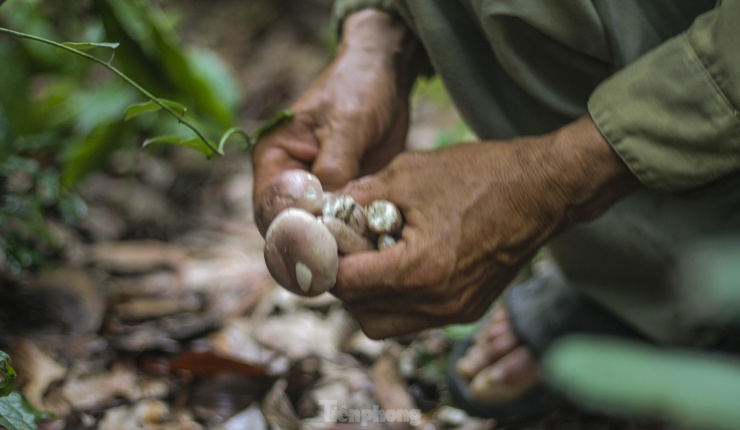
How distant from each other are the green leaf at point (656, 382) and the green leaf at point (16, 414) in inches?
25.0

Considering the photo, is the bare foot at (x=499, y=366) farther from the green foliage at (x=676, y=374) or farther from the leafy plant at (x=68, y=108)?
the green foliage at (x=676, y=374)

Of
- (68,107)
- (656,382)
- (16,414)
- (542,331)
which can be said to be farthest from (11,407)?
(68,107)

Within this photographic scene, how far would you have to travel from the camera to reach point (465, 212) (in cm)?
86

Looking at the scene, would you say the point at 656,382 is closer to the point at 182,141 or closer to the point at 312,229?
the point at 312,229

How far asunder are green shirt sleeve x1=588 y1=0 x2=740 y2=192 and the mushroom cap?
353 mm

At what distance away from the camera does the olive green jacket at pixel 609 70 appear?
83cm

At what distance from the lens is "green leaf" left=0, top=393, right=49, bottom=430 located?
2.50ft

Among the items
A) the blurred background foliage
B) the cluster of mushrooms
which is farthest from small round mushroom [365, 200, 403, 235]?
the blurred background foliage

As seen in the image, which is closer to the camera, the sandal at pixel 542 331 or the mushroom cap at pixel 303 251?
the mushroom cap at pixel 303 251

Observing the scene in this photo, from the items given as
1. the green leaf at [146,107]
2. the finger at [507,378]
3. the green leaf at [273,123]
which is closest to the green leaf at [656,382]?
the green leaf at [146,107]

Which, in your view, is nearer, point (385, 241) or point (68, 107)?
point (385, 241)

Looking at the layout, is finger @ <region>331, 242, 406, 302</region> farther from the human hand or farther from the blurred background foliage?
the blurred background foliage

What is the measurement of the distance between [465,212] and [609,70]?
34cm

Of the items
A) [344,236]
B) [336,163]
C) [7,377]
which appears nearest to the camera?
[7,377]
